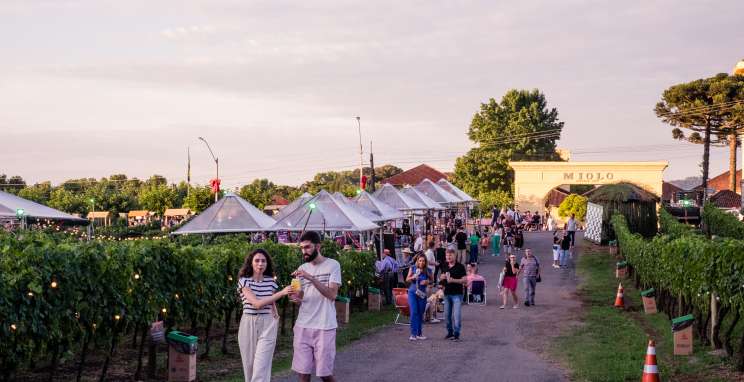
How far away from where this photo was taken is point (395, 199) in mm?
42531

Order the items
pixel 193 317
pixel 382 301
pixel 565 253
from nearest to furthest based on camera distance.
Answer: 1. pixel 193 317
2. pixel 382 301
3. pixel 565 253

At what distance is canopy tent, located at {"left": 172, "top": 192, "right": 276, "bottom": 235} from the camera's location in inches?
1042

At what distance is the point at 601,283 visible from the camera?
32.0 meters

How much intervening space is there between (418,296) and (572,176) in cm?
6156

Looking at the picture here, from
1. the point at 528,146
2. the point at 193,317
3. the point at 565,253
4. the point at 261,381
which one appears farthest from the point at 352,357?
the point at 528,146

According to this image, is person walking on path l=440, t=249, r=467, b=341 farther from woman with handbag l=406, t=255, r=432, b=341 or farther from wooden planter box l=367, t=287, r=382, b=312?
wooden planter box l=367, t=287, r=382, b=312

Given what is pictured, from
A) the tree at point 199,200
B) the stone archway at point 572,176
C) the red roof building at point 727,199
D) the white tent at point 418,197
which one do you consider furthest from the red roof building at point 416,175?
the white tent at point 418,197

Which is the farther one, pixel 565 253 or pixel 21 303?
pixel 565 253

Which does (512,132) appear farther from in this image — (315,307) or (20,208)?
(315,307)

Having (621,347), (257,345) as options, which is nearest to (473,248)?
(621,347)

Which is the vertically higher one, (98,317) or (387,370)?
(98,317)

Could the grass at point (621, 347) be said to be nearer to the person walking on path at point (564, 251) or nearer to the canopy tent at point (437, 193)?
the person walking on path at point (564, 251)

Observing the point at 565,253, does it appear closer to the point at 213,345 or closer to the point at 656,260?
the point at 656,260

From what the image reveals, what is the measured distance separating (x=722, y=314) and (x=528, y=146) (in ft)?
279
